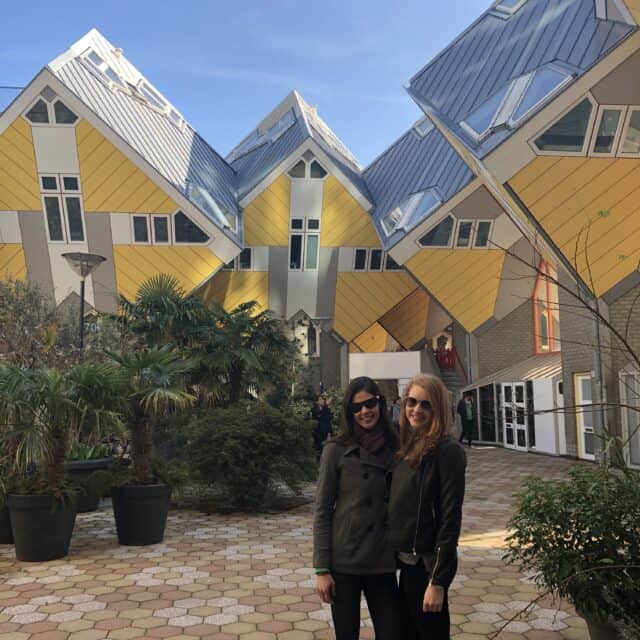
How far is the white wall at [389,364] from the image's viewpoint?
22.4m

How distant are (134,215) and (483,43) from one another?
478 inches

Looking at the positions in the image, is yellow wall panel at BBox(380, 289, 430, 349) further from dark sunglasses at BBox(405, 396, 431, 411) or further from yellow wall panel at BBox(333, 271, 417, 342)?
dark sunglasses at BBox(405, 396, 431, 411)

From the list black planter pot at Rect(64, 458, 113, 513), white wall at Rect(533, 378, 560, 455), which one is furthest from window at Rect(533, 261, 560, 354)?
black planter pot at Rect(64, 458, 113, 513)

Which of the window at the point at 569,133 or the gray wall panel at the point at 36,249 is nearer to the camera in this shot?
the window at the point at 569,133

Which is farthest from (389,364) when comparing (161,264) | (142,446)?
(142,446)

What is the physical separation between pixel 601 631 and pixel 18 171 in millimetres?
22413

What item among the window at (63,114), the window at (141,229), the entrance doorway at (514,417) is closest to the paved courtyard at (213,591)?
the entrance doorway at (514,417)

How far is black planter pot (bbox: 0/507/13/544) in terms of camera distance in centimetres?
796

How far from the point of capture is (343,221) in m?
26.4

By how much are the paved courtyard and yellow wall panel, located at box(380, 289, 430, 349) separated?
2126 centimetres

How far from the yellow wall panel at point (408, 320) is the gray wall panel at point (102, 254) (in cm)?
1187

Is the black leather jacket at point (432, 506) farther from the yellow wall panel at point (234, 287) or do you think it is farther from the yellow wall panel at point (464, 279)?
the yellow wall panel at point (234, 287)

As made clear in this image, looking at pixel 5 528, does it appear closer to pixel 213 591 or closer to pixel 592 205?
pixel 213 591

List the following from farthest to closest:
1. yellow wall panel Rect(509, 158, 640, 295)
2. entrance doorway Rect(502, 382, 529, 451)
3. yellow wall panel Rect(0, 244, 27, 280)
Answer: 1. yellow wall panel Rect(0, 244, 27, 280)
2. entrance doorway Rect(502, 382, 529, 451)
3. yellow wall panel Rect(509, 158, 640, 295)
